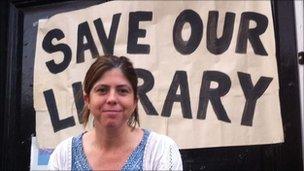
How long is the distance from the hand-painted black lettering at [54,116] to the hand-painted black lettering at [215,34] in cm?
91

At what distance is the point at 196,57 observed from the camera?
2.76 meters

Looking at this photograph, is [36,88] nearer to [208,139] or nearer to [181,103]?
[181,103]

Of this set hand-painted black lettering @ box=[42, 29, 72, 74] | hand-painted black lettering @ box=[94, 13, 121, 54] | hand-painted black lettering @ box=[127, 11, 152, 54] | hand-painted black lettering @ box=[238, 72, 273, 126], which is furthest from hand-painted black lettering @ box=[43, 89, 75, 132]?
hand-painted black lettering @ box=[238, 72, 273, 126]

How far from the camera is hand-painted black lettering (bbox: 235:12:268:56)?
2.68 m

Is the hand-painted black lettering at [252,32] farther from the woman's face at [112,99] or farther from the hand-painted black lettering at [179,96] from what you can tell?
the woman's face at [112,99]

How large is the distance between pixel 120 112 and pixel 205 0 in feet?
3.78

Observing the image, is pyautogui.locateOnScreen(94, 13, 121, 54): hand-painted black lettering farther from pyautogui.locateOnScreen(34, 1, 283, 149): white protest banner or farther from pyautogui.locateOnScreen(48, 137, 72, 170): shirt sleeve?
pyautogui.locateOnScreen(48, 137, 72, 170): shirt sleeve

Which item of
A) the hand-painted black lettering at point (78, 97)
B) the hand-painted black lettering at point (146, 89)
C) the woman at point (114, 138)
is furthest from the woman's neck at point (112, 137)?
the hand-painted black lettering at point (78, 97)

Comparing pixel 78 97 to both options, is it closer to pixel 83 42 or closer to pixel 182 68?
pixel 83 42

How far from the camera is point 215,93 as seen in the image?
2697mm

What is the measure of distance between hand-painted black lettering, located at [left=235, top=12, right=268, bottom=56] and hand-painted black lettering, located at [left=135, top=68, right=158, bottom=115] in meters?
0.51

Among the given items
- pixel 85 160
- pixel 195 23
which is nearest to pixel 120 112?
pixel 85 160

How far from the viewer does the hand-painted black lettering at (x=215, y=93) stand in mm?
2674

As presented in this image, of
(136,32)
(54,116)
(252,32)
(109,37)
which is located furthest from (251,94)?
(54,116)
